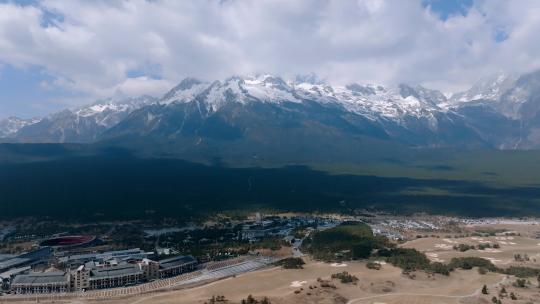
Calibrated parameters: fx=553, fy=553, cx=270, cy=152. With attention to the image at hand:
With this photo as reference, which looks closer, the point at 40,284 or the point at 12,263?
the point at 40,284

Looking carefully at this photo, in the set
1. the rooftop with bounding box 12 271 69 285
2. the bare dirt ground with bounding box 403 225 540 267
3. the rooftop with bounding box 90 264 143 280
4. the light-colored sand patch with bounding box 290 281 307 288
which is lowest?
the light-colored sand patch with bounding box 290 281 307 288

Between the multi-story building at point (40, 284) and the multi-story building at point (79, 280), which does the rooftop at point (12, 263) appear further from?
the multi-story building at point (79, 280)

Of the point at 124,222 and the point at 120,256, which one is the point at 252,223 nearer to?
the point at 124,222

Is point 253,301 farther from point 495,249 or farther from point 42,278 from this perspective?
point 495,249

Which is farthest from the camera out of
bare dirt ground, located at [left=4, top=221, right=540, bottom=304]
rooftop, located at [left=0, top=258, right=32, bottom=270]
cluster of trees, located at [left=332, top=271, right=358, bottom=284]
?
rooftop, located at [left=0, top=258, right=32, bottom=270]

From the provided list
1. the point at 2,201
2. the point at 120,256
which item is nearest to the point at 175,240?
the point at 120,256

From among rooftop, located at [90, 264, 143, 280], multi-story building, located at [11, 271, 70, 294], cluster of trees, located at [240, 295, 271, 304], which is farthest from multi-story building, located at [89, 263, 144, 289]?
cluster of trees, located at [240, 295, 271, 304]

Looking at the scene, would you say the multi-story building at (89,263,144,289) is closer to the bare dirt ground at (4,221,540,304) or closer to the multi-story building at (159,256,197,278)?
the multi-story building at (159,256,197,278)

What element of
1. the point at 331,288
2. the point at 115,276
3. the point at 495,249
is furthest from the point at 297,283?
the point at 495,249
